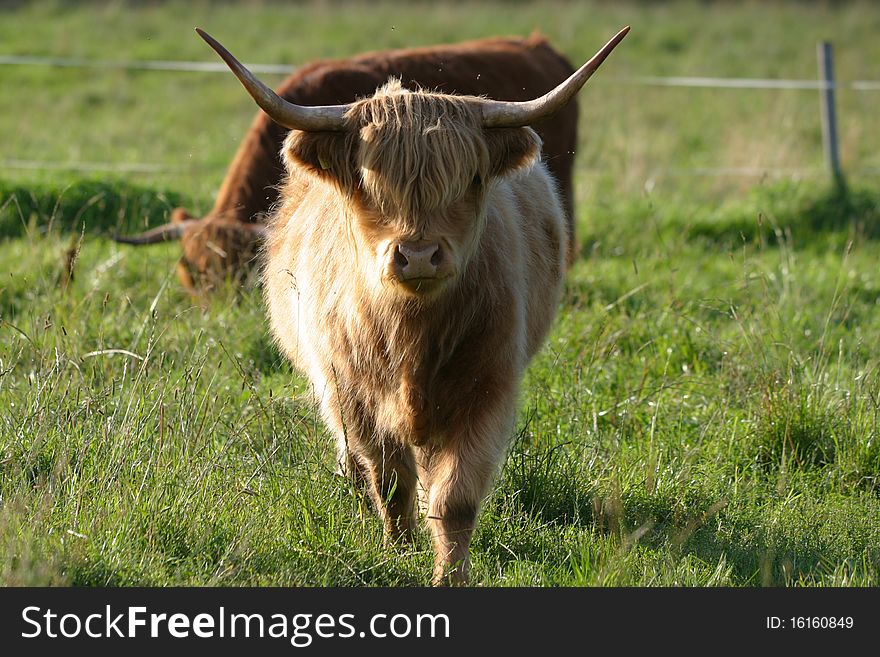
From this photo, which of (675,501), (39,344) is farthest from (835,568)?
(39,344)

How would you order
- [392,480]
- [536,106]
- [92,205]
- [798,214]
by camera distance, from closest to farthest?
1. [536,106]
2. [392,480]
3. [92,205]
4. [798,214]

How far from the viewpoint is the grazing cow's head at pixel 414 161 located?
11.4 ft

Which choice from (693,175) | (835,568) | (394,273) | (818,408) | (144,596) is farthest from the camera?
(693,175)

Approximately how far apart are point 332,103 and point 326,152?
390 centimetres

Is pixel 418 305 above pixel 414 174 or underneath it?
underneath

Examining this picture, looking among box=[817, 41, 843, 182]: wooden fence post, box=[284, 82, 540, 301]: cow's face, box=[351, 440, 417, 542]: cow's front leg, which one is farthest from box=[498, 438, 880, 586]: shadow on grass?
box=[817, 41, 843, 182]: wooden fence post

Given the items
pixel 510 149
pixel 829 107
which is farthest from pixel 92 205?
pixel 829 107

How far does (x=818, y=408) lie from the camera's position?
4.73 m

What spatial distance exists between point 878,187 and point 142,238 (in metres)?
5.82

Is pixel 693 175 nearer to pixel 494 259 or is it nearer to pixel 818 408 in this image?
pixel 818 408

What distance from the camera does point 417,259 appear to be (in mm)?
3387

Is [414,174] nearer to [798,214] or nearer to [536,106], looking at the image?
[536,106]

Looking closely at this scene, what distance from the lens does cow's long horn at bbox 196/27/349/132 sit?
339 cm

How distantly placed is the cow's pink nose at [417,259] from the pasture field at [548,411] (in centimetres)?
89
